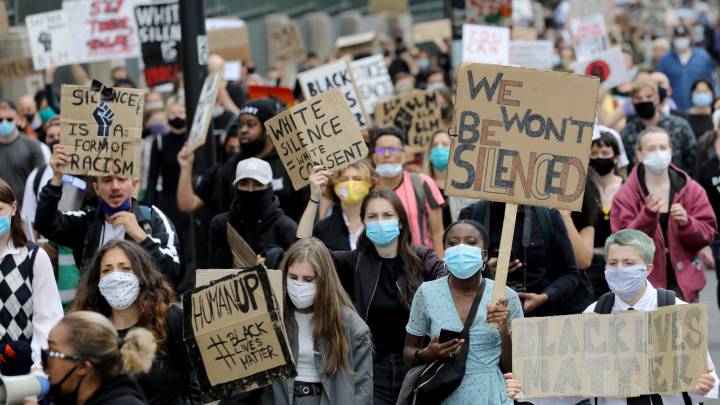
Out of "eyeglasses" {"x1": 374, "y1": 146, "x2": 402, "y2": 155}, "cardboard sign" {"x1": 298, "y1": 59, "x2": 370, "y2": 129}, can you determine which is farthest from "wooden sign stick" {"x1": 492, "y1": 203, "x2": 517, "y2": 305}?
"cardboard sign" {"x1": 298, "y1": 59, "x2": 370, "y2": 129}

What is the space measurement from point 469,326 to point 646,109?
6753mm

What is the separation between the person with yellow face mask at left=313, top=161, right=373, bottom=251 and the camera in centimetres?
942

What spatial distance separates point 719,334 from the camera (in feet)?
41.2

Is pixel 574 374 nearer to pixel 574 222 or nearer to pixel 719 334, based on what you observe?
pixel 574 222

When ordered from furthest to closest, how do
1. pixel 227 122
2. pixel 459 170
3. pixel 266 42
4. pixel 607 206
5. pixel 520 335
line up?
pixel 266 42 < pixel 227 122 < pixel 607 206 < pixel 459 170 < pixel 520 335

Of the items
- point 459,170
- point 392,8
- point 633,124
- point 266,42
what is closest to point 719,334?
point 633,124

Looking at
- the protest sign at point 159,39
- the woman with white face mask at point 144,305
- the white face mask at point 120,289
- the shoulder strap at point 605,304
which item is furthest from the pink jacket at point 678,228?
the protest sign at point 159,39

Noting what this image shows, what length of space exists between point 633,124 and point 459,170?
6.59 m

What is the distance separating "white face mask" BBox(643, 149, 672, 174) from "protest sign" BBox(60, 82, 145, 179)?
3148 mm

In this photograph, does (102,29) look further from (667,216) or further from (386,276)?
(386,276)

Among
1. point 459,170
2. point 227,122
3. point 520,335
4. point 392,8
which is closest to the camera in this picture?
point 520,335

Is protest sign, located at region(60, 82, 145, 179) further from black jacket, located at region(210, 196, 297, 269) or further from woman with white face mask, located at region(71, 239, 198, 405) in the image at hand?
woman with white face mask, located at region(71, 239, 198, 405)

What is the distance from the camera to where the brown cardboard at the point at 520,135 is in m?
7.18

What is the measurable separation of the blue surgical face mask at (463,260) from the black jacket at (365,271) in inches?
30.0
